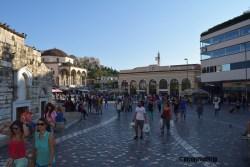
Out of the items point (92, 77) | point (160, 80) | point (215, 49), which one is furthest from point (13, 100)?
point (92, 77)

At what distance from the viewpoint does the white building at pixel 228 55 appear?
4897 centimetres

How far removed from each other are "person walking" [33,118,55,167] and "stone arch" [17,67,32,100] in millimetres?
12909

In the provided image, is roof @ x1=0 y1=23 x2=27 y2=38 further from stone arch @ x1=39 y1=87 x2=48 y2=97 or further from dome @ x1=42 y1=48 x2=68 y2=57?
dome @ x1=42 y1=48 x2=68 y2=57

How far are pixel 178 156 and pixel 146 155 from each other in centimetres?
92

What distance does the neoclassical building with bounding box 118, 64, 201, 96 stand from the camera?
77.4 metres

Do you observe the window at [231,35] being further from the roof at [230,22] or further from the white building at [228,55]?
the roof at [230,22]

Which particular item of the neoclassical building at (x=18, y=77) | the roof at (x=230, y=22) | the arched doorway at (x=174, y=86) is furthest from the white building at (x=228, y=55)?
the neoclassical building at (x=18, y=77)

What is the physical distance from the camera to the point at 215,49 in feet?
186

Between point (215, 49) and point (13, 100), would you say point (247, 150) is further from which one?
point (215, 49)

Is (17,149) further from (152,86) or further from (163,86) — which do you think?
(152,86)

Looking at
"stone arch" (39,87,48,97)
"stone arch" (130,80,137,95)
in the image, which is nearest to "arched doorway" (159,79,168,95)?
"stone arch" (130,80,137,95)

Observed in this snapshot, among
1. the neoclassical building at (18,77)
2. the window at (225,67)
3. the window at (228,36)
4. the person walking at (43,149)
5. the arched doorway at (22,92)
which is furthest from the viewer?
the window at (225,67)

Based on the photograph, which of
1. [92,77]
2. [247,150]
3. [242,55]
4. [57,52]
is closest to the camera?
[247,150]

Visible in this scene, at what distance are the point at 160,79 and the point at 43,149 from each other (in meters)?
77.8
